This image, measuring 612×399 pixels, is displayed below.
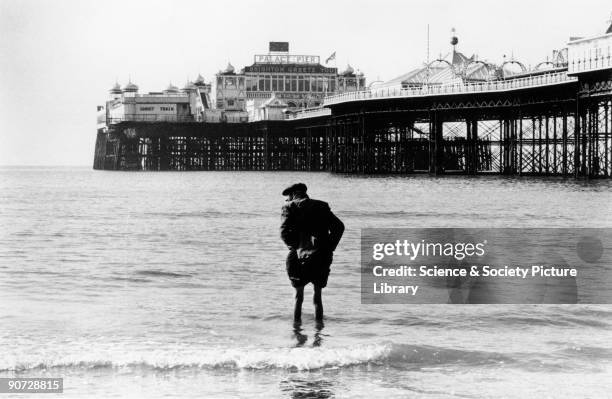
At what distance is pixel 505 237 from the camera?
37.8 metres

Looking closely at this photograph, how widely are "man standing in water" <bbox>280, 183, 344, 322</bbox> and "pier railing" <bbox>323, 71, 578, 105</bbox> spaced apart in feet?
253

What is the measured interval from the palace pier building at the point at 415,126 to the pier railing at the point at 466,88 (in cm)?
14

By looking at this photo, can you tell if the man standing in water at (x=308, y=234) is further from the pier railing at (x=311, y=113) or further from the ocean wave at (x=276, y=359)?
the pier railing at (x=311, y=113)

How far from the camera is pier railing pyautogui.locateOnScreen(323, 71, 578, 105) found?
95.3 meters

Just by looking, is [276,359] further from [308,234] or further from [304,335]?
[308,234]

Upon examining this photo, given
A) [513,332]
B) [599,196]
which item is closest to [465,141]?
[599,196]

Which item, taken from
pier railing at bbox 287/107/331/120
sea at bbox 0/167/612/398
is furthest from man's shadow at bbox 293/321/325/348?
pier railing at bbox 287/107/331/120

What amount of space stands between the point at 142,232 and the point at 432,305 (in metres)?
23.1

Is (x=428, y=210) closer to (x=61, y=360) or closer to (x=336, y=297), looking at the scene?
(x=336, y=297)

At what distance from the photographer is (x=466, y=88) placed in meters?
108

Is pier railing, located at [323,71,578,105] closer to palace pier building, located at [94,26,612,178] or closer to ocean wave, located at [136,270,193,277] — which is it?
palace pier building, located at [94,26,612,178]

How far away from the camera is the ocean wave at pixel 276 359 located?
15.2 meters

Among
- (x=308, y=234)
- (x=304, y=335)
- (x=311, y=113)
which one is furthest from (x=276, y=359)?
(x=311, y=113)

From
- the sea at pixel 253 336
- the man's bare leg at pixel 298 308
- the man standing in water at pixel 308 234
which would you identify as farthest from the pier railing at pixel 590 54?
the man standing in water at pixel 308 234
